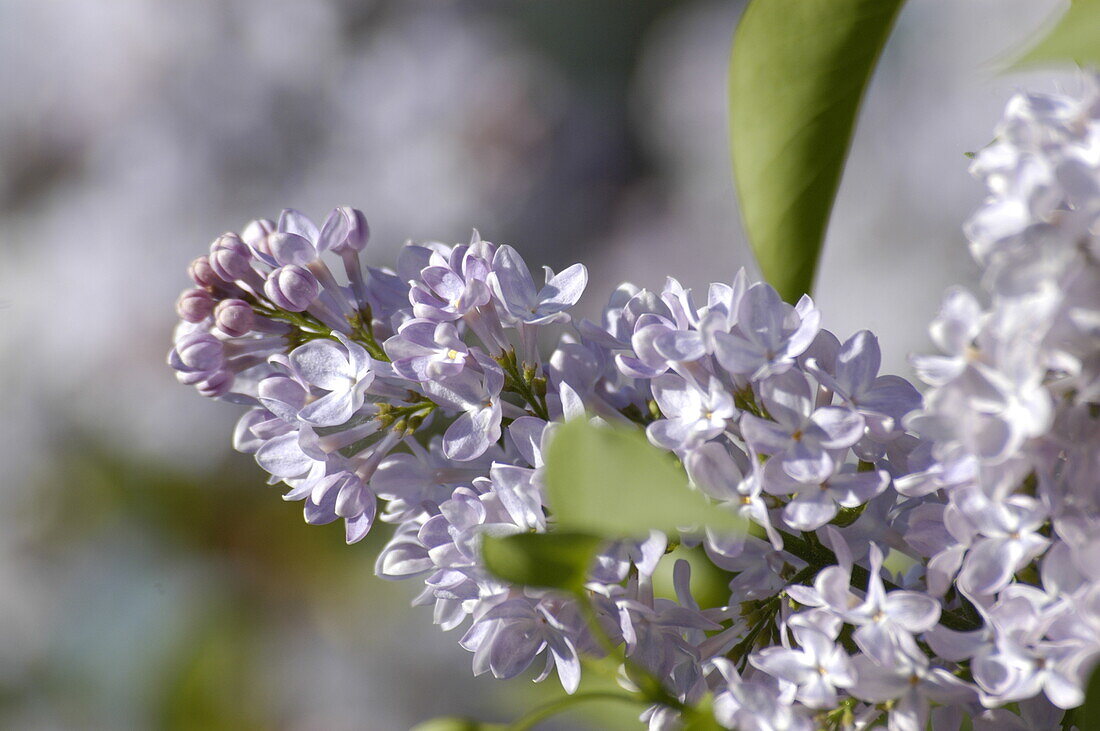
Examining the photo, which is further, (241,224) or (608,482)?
(241,224)

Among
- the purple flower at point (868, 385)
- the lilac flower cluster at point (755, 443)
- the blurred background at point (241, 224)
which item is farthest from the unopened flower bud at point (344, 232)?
the blurred background at point (241, 224)

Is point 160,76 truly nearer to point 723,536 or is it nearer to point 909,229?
point 909,229

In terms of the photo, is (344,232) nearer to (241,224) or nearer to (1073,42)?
(1073,42)

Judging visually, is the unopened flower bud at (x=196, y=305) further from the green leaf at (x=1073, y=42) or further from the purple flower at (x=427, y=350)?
the green leaf at (x=1073, y=42)

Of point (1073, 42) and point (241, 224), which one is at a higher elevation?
point (1073, 42)

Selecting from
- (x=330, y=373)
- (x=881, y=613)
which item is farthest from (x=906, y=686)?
(x=330, y=373)

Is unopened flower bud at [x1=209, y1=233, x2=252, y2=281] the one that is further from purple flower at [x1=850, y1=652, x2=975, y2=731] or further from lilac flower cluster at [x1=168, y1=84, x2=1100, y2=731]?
purple flower at [x1=850, y1=652, x2=975, y2=731]
